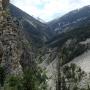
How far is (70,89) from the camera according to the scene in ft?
529

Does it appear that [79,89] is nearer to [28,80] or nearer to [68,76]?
[68,76]

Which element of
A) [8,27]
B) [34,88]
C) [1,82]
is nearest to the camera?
[34,88]

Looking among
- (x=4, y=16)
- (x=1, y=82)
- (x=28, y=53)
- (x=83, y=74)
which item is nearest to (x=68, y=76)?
(x=83, y=74)

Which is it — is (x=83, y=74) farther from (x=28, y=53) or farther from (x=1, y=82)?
(x=1, y=82)

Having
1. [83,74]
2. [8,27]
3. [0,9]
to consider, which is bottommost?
[83,74]

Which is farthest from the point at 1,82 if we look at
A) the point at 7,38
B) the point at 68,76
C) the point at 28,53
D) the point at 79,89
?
the point at 68,76

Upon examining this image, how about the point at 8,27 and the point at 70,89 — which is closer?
the point at 8,27

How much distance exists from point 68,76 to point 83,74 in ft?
52.8

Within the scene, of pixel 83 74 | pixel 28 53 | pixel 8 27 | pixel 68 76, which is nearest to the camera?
pixel 8 27

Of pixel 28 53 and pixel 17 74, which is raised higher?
pixel 28 53

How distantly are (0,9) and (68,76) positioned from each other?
220 feet

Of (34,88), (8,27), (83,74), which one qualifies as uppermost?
(8,27)

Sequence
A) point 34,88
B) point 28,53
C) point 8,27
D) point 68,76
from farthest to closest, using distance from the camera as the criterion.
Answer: point 68,76 → point 28,53 → point 8,27 → point 34,88

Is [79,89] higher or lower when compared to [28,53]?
lower
